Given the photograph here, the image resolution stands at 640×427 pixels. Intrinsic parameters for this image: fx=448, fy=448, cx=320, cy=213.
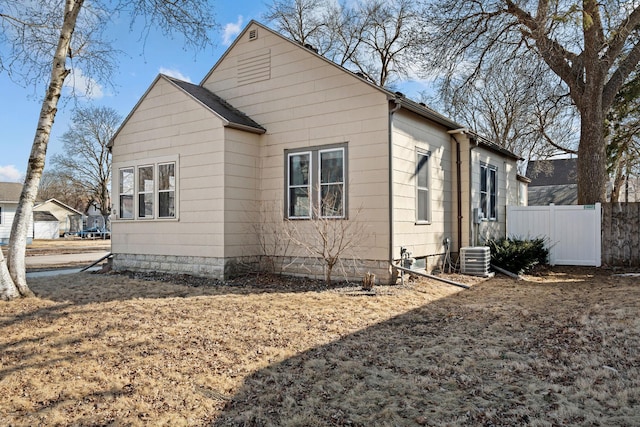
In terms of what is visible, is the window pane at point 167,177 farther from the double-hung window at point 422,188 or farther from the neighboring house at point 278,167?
the double-hung window at point 422,188

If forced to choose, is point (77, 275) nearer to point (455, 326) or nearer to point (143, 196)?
point (143, 196)

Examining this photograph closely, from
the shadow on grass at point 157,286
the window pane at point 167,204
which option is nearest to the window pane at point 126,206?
the window pane at point 167,204

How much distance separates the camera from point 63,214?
46.6 meters

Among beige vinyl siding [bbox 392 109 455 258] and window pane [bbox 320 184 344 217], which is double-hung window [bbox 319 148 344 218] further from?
beige vinyl siding [bbox 392 109 455 258]

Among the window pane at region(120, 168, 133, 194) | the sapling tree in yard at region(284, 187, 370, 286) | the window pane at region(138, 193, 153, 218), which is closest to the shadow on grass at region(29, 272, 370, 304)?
the sapling tree in yard at region(284, 187, 370, 286)

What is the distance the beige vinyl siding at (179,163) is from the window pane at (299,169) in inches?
59.7

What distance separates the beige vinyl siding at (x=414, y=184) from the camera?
29.3 ft

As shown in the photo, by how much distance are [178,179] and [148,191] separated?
4.32 ft

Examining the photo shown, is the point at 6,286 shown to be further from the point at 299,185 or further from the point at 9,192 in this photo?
the point at 9,192

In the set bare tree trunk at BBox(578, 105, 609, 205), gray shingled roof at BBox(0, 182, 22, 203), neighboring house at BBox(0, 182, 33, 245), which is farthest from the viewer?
gray shingled roof at BBox(0, 182, 22, 203)

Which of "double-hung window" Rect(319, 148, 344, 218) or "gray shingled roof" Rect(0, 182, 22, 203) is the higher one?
"gray shingled roof" Rect(0, 182, 22, 203)

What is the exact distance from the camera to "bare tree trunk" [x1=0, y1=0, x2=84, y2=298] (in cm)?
776

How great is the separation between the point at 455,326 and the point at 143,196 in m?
8.40

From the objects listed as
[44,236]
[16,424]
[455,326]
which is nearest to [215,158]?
[455,326]
